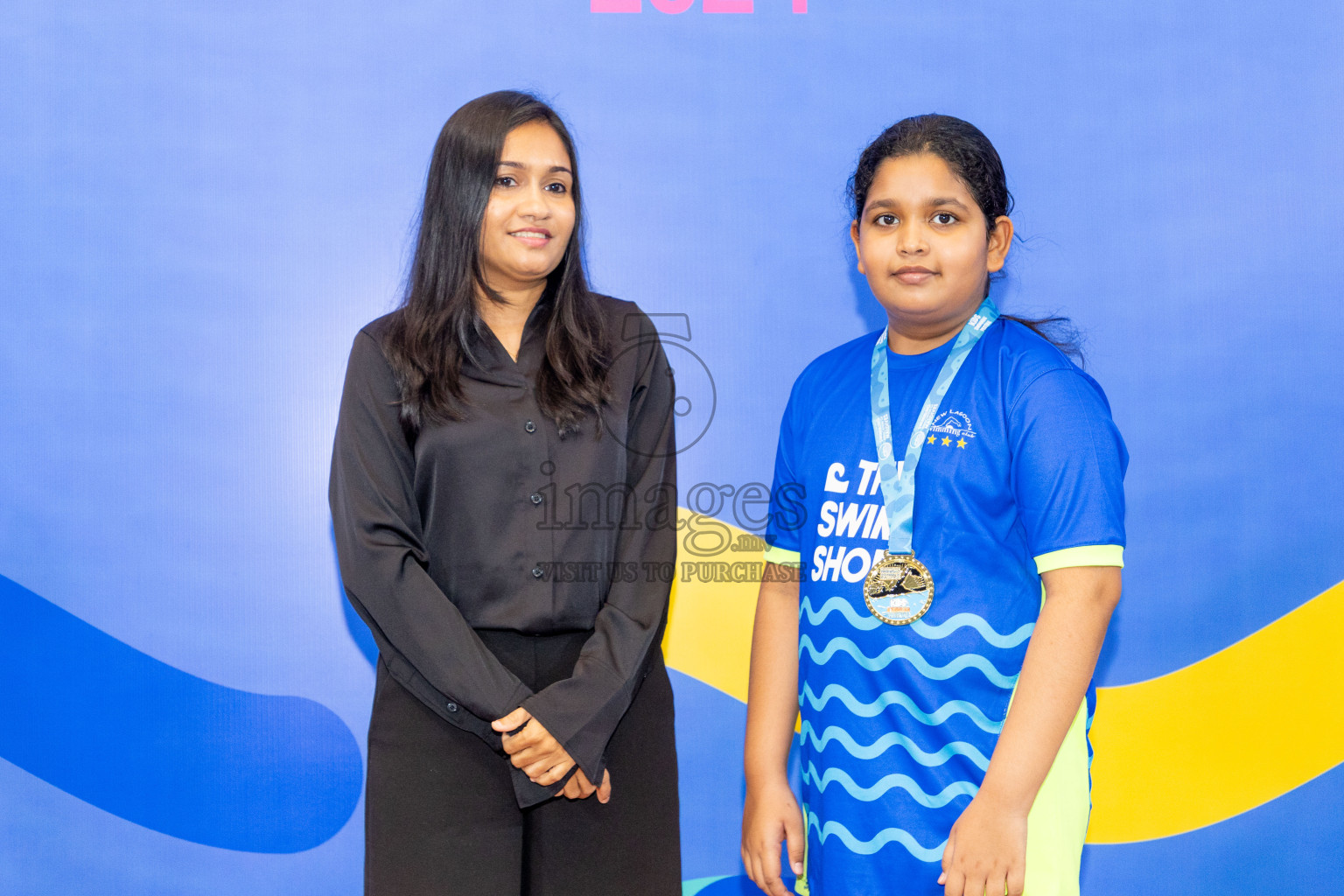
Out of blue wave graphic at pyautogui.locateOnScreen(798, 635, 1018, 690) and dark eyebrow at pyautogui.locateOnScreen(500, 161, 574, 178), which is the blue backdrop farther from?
blue wave graphic at pyautogui.locateOnScreen(798, 635, 1018, 690)

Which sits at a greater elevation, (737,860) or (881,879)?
(881,879)

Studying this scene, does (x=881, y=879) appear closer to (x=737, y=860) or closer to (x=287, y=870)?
(x=737, y=860)

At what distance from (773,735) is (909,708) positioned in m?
0.25

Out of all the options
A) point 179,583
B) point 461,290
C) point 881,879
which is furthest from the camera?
point 179,583

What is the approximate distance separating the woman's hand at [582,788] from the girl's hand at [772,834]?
22 cm

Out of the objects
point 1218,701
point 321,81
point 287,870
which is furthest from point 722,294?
point 287,870

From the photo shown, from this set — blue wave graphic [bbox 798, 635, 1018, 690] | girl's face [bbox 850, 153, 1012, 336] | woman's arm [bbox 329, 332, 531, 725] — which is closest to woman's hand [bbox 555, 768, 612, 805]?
woman's arm [bbox 329, 332, 531, 725]

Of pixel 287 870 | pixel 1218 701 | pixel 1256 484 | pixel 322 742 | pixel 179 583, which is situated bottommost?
pixel 287 870

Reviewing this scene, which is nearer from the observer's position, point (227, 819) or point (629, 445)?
point (629, 445)

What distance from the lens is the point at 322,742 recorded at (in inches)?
94.4

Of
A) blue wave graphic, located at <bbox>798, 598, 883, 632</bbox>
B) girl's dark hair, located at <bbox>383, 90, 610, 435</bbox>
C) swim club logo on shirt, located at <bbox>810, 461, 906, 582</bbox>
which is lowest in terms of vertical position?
blue wave graphic, located at <bbox>798, 598, 883, 632</bbox>

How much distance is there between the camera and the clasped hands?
1514mm

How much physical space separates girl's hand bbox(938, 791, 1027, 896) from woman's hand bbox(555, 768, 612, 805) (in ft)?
1.73

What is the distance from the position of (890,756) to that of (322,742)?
148cm
